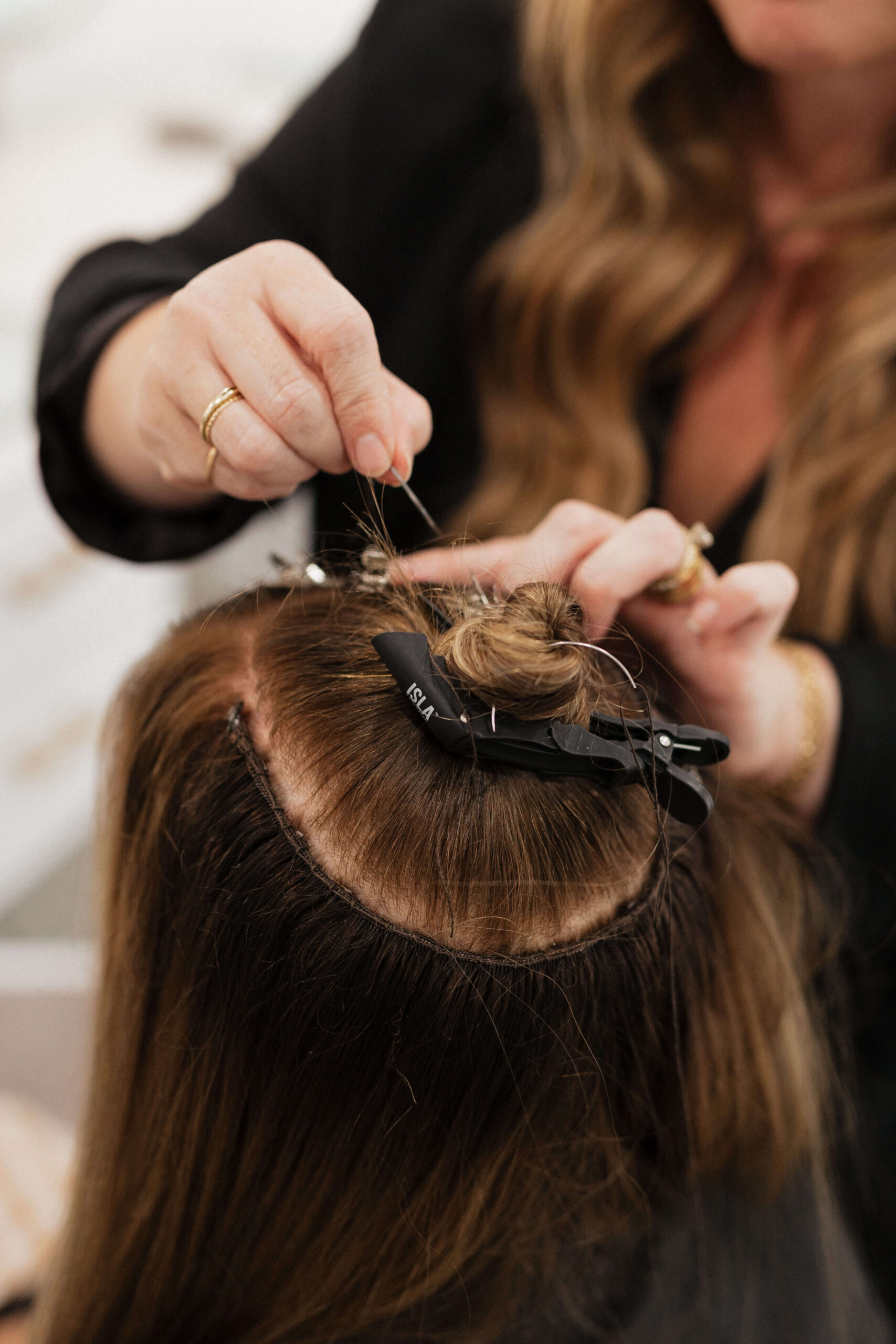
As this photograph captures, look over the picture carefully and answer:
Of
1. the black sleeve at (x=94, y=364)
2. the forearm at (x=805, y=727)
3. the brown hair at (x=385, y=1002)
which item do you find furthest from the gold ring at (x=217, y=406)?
the forearm at (x=805, y=727)

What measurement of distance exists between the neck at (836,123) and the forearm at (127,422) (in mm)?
639

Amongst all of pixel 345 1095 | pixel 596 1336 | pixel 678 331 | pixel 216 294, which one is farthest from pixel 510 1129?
pixel 678 331

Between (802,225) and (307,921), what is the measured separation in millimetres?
806

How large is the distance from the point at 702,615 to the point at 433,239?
0.50 meters

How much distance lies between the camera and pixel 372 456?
20.7 inches

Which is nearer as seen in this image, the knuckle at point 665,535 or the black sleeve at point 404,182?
the knuckle at point 665,535

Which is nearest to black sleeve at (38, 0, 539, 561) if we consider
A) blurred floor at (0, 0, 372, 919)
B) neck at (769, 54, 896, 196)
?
neck at (769, 54, 896, 196)

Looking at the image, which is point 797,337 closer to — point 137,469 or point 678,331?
point 678,331

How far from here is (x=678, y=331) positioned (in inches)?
36.9

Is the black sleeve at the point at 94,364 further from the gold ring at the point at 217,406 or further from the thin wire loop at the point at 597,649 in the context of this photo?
the thin wire loop at the point at 597,649

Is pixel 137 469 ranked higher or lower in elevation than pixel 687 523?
higher

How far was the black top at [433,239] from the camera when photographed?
810mm

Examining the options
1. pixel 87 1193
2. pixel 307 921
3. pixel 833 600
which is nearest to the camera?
pixel 307 921

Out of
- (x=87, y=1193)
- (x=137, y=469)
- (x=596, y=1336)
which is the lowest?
(x=596, y=1336)
